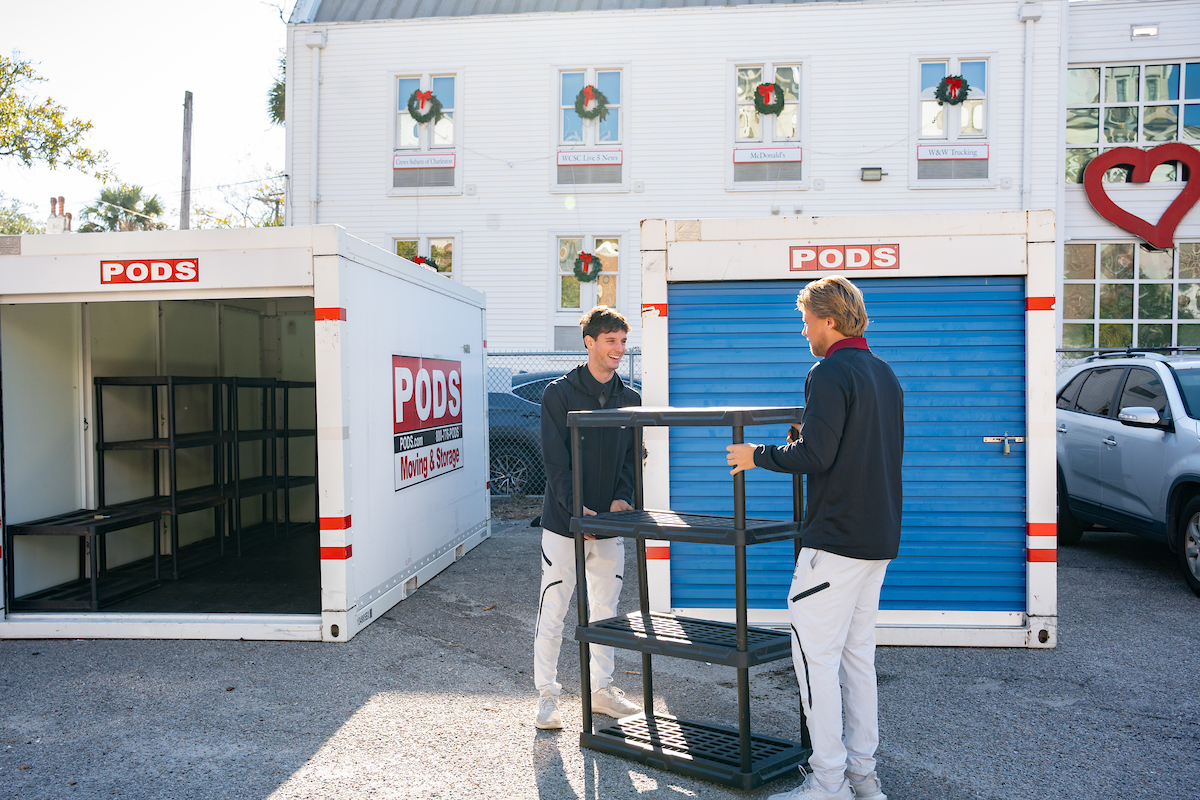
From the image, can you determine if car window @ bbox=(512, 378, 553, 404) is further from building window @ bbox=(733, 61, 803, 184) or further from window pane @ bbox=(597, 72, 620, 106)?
window pane @ bbox=(597, 72, 620, 106)

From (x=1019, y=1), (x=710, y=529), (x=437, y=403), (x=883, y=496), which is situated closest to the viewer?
(x=883, y=496)

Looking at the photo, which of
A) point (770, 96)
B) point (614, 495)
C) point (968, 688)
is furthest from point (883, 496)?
point (770, 96)

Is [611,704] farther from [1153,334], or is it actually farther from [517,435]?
[1153,334]

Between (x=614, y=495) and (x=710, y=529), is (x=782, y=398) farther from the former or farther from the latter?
(x=710, y=529)

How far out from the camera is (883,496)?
11.2ft

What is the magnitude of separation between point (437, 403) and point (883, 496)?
5.07m

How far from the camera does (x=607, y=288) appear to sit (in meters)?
16.2

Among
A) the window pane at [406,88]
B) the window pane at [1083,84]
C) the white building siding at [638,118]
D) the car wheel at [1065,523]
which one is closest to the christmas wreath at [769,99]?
the white building siding at [638,118]

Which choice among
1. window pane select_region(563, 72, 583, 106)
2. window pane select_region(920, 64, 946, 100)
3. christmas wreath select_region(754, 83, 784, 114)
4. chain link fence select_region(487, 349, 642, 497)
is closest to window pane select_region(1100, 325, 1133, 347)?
window pane select_region(920, 64, 946, 100)

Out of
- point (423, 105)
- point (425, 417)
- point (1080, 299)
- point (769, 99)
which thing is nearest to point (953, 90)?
point (769, 99)

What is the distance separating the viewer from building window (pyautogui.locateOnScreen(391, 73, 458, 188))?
53.2ft

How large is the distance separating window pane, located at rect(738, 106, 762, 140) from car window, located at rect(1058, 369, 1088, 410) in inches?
323

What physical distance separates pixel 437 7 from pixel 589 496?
14.5 m

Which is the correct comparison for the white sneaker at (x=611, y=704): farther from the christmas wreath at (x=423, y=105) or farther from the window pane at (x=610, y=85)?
the christmas wreath at (x=423, y=105)
